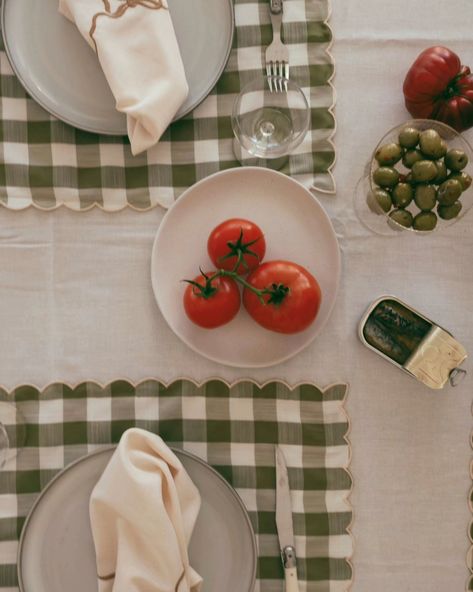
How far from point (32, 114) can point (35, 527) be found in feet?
1.85

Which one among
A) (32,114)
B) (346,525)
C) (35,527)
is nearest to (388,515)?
(346,525)

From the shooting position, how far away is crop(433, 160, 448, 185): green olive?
85 centimetres

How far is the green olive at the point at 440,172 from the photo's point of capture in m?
0.85

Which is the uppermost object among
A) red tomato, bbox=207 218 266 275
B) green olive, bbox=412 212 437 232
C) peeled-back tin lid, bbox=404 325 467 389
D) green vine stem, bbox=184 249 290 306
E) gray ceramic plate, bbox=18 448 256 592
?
green olive, bbox=412 212 437 232

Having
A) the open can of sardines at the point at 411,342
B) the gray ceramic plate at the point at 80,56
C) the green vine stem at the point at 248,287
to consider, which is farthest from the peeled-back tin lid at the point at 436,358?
the gray ceramic plate at the point at 80,56

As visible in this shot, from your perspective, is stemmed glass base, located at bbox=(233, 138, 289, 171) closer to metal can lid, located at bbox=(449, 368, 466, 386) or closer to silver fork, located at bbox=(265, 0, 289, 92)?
silver fork, located at bbox=(265, 0, 289, 92)

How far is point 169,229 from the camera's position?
0.93m

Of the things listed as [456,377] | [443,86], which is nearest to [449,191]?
[443,86]

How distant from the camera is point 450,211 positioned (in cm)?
87

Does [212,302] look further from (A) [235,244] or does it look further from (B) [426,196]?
(B) [426,196]

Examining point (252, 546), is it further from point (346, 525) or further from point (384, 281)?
point (384, 281)

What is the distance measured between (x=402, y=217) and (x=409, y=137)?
10 centimetres

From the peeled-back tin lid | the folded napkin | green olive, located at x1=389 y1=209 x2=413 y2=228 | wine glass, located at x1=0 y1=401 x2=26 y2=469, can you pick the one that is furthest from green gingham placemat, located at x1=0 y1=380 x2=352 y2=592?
the folded napkin

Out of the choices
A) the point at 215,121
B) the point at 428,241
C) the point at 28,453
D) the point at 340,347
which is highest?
the point at 215,121
